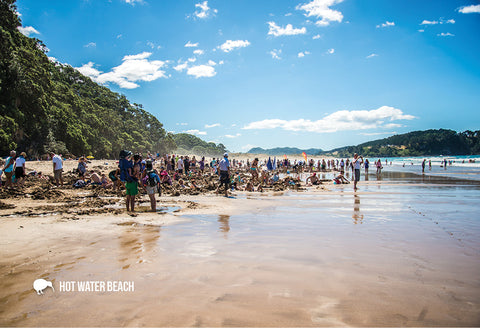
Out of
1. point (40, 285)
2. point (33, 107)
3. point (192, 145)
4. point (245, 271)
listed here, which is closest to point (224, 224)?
point (245, 271)

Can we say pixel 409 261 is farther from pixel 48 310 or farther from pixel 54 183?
pixel 54 183

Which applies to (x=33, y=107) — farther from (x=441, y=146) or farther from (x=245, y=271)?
(x=441, y=146)

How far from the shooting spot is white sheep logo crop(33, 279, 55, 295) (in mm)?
3076

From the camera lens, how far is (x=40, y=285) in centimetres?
320

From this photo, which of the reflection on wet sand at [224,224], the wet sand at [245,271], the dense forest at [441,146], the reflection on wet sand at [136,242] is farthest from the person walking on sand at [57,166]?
the dense forest at [441,146]

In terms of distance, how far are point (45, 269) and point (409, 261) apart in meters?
5.36

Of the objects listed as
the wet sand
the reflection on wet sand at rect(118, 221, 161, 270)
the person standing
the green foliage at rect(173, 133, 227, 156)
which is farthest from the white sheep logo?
the green foliage at rect(173, 133, 227, 156)

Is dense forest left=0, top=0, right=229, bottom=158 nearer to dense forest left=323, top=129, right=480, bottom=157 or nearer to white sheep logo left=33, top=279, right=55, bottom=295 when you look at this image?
white sheep logo left=33, top=279, right=55, bottom=295

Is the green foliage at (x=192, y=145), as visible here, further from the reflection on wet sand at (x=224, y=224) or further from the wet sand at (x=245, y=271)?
the wet sand at (x=245, y=271)

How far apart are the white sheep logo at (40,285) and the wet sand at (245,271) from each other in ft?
0.21

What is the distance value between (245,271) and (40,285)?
257 centimetres

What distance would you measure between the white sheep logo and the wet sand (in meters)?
0.07

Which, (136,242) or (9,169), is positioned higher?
(9,169)

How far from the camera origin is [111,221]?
670 cm
